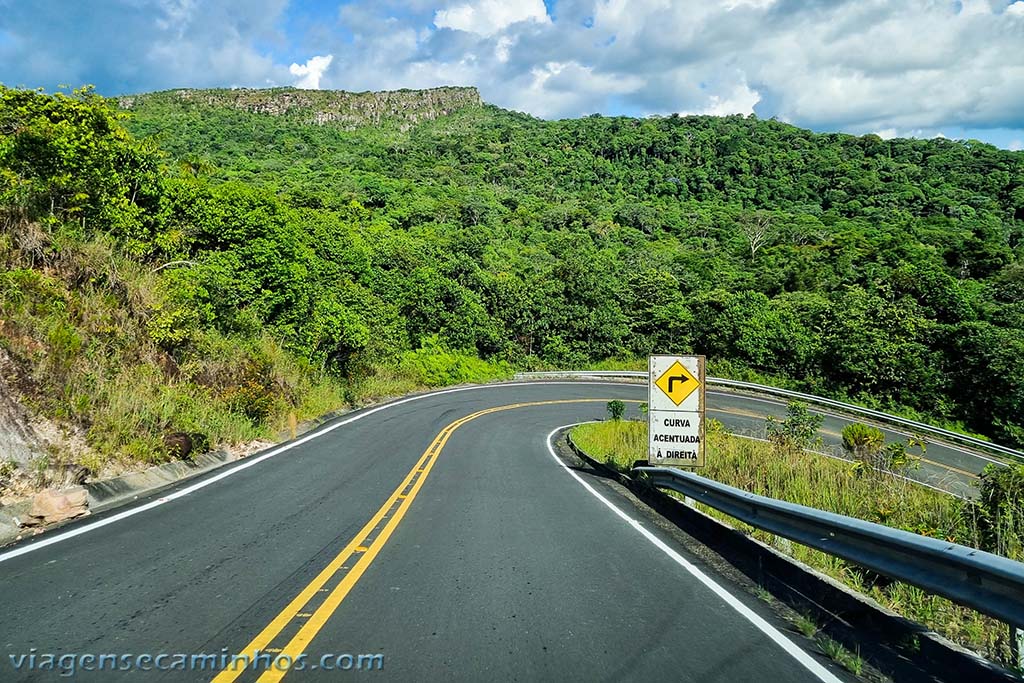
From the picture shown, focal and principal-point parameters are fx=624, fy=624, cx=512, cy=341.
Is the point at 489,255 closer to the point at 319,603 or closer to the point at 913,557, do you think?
the point at 319,603

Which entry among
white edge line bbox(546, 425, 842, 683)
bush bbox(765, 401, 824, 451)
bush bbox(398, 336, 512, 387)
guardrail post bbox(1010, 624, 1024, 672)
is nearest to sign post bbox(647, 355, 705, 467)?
white edge line bbox(546, 425, 842, 683)

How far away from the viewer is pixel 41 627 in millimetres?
4359

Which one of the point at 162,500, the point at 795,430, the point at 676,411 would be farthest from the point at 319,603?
the point at 795,430

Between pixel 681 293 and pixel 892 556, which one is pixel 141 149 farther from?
pixel 681 293

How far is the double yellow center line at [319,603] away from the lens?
157 inches

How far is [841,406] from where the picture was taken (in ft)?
128

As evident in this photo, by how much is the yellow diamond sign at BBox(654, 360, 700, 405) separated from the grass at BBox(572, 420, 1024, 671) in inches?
71.3

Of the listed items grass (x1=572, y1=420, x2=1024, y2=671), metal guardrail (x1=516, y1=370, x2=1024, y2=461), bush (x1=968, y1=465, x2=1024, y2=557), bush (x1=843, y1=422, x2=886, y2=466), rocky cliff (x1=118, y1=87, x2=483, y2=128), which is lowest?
metal guardrail (x1=516, y1=370, x2=1024, y2=461)

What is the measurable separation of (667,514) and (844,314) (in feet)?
145

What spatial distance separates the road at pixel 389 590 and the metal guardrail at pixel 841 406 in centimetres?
3138

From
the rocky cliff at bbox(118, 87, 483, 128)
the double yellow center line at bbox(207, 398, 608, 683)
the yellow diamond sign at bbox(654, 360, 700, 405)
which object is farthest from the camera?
the rocky cliff at bbox(118, 87, 483, 128)

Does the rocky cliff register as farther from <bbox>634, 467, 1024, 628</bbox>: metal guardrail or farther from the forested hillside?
<bbox>634, 467, 1024, 628</bbox>: metal guardrail

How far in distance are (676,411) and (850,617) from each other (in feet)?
22.3

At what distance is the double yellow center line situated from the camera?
3980mm
